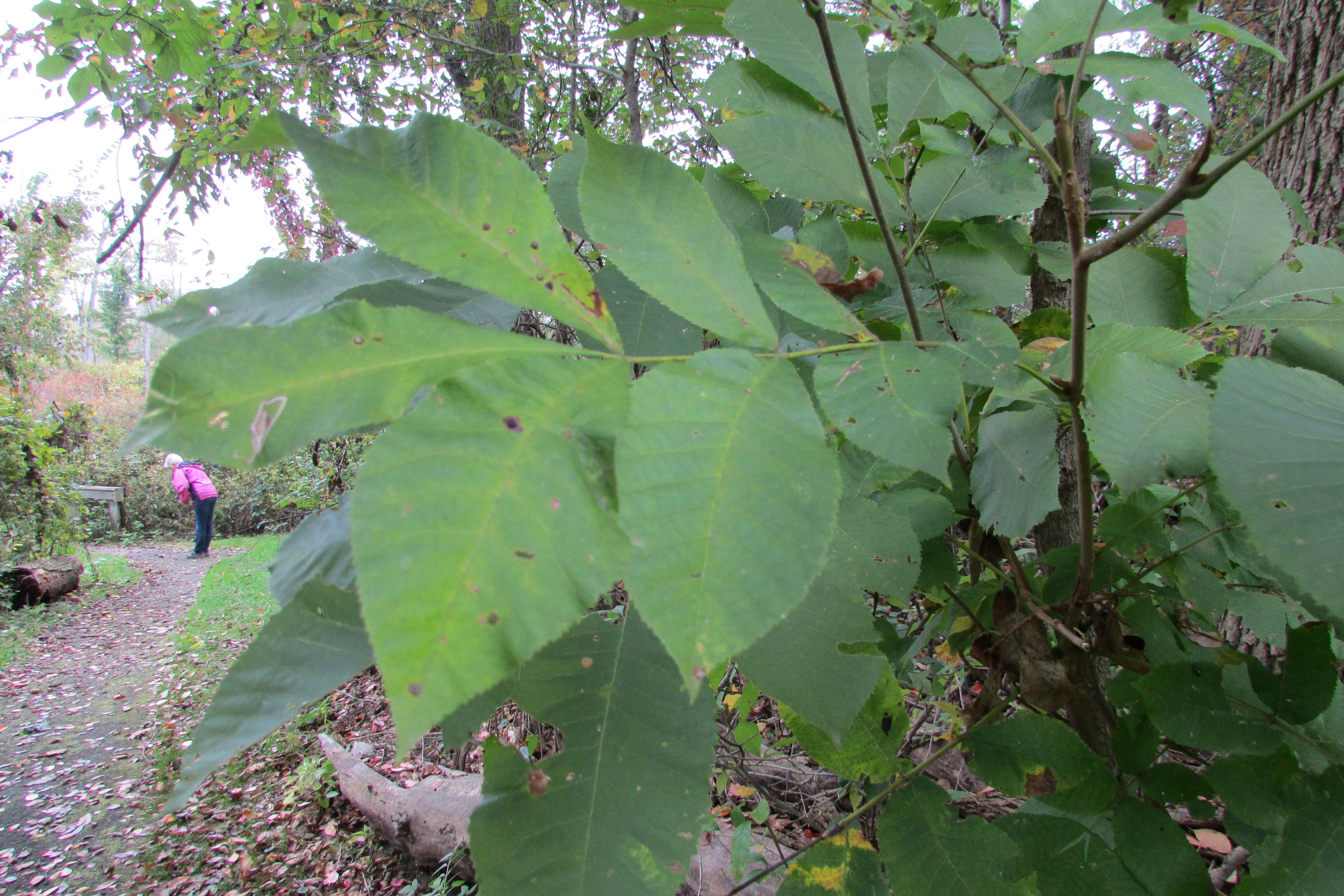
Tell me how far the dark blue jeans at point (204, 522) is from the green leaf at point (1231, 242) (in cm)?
1327

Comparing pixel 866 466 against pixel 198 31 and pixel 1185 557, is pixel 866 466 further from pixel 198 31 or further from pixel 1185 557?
pixel 198 31

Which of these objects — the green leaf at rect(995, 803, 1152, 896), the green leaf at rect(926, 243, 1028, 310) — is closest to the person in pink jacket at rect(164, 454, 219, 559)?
the green leaf at rect(926, 243, 1028, 310)

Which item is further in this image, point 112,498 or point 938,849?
point 112,498

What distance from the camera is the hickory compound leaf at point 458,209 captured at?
0.38m

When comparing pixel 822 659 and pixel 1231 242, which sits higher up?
pixel 1231 242

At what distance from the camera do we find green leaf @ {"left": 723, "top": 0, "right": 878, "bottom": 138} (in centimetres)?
64

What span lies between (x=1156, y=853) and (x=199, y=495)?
13130mm

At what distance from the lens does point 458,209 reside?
396 mm

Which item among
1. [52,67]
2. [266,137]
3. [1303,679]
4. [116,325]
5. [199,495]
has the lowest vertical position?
[199,495]

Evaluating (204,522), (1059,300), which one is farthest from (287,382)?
(204,522)

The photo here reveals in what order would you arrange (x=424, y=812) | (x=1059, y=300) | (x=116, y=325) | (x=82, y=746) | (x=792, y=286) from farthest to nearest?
1. (x=116, y=325)
2. (x=82, y=746)
3. (x=424, y=812)
4. (x=1059, y=300)
5. (x=792, y=286)

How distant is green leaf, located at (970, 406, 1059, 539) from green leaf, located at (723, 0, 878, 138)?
361 mm

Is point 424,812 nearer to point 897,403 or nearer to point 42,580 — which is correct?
point 897,403

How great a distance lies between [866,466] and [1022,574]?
A: 255 mm
